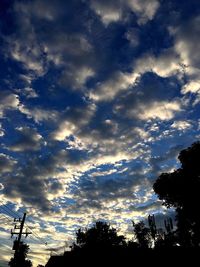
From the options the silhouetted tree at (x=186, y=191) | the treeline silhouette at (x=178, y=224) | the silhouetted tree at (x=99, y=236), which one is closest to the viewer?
the treeline silhouette at (x=178, y=224)

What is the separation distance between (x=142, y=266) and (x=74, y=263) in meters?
9.28

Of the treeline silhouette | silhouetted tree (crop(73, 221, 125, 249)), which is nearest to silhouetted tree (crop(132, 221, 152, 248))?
silhouetted tree (crop(73, 221, 125, 249))

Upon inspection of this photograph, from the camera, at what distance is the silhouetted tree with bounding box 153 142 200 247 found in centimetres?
4244

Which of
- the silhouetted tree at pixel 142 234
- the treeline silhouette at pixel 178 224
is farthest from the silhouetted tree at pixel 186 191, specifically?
the silhouetted tree at pixel 142 234

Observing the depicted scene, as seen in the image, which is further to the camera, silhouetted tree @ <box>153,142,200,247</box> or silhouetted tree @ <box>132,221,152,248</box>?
silhouetted tree @ <box>132,221,152,248</box>

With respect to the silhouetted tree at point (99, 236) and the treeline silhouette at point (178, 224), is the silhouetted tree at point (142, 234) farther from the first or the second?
the treeline silhouette at point (178, 224)

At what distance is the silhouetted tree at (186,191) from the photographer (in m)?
42.4

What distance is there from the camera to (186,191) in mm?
42969

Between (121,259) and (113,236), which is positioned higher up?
(113,236)

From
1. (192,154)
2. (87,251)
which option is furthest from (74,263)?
(192,154)

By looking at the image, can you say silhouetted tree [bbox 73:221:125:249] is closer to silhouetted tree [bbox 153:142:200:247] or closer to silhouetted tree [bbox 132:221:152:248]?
silhouetted tree [bbox 132:221:152:248]

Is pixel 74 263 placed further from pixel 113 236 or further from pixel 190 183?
pixel 113 236

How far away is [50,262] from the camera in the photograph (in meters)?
39.1

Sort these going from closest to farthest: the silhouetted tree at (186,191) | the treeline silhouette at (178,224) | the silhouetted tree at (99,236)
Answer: the treeline silhouette at (178,224) → the silhouetted tree at (186,191) → the silhouetted tree at (99,236)
